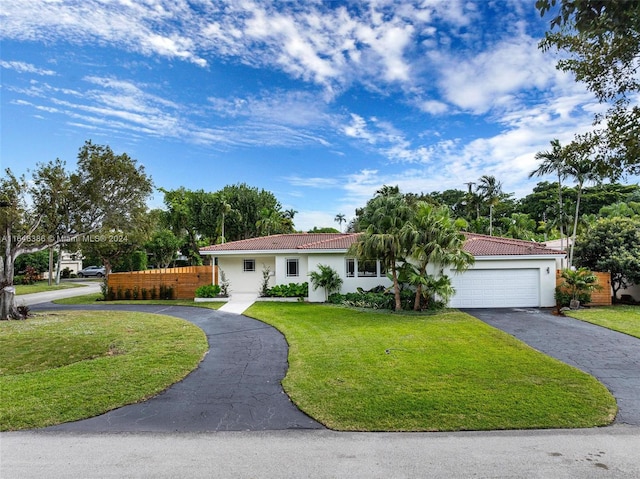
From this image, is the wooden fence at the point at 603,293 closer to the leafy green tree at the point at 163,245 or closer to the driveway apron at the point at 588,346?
the driveway apron at the point at 588,346

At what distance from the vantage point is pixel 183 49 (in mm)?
12750

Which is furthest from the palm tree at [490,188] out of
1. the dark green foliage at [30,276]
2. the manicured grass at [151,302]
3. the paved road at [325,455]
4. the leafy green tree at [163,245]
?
the dark green foliage at [30,276]

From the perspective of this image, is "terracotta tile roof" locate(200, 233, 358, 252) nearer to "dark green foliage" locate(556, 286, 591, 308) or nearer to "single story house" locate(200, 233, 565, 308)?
"single story house" locate(200, 233, 565, 308)

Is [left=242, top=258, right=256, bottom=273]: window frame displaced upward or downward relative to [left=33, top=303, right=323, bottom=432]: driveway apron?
upward

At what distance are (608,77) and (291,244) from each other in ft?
56.0

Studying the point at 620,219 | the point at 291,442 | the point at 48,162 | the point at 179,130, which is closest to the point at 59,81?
the point at 48,162

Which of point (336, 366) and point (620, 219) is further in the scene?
point (620, 219)

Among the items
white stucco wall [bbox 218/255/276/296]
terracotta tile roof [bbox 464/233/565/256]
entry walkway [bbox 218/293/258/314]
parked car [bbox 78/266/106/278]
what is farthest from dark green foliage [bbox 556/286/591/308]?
parked car [bbox 78/266/106/278]

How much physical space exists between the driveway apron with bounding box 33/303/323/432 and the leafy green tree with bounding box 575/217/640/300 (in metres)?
16.0

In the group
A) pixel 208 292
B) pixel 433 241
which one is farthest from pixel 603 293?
pixel 208 292

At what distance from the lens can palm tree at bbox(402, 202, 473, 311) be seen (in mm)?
13422

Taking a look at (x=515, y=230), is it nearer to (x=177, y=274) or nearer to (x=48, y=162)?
(x=177, y=274)

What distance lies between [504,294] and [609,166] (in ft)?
41.2

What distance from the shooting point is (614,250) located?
16.0m
